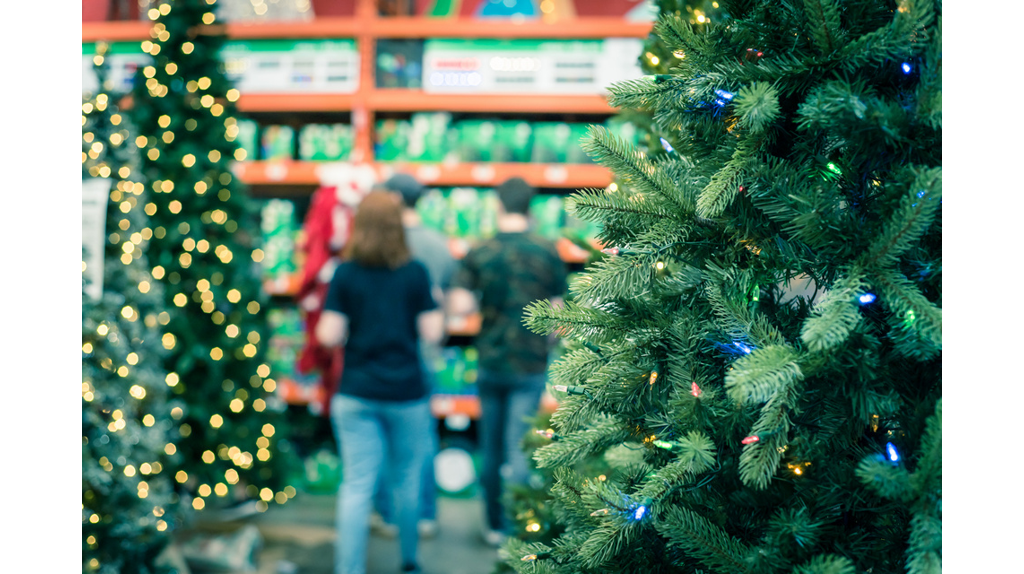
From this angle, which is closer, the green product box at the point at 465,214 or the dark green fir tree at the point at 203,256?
the dark green fir tree at the point at 203,256

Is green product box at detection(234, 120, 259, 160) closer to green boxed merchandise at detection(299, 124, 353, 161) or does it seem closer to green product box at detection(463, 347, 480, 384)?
green boxed merchandise at detection(299, 124, 353, 161)

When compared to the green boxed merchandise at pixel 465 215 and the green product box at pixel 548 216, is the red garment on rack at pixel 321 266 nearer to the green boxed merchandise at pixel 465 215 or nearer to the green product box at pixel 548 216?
the green boxed merchandise at pixel 465 215

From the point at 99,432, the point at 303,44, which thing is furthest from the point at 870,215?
the point at 303,44

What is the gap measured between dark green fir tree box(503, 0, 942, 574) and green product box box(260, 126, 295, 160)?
386 cm

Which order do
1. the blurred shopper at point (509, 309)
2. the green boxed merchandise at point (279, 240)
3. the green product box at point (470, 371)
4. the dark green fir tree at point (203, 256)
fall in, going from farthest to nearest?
the green boxed merchandise at point (279, 240) < the green product box at point (470, 371) < the dark green fir tree at point (203, 256) < the blurred shopper at point (509, 309)

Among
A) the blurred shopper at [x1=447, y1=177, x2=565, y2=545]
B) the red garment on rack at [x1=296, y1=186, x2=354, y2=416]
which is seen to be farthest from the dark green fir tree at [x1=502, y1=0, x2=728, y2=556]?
the red garment on rack at [x1=296, y1=186, x2=354, y2=416]

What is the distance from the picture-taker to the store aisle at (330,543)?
312cm

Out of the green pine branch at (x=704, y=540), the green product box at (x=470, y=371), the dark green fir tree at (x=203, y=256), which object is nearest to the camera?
the green pine branch at (x=704, y=540)

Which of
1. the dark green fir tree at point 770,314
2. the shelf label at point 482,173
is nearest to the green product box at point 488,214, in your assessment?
the shelf label at point 482,173

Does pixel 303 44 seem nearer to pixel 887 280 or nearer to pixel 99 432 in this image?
pixel 99 432

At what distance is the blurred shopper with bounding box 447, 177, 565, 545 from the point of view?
10.2 ft

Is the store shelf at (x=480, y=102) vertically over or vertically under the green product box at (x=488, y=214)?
over

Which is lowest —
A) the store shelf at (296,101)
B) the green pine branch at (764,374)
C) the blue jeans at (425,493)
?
the blue jeans at (425,493)

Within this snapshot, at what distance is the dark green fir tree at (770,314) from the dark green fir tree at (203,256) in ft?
8.83
